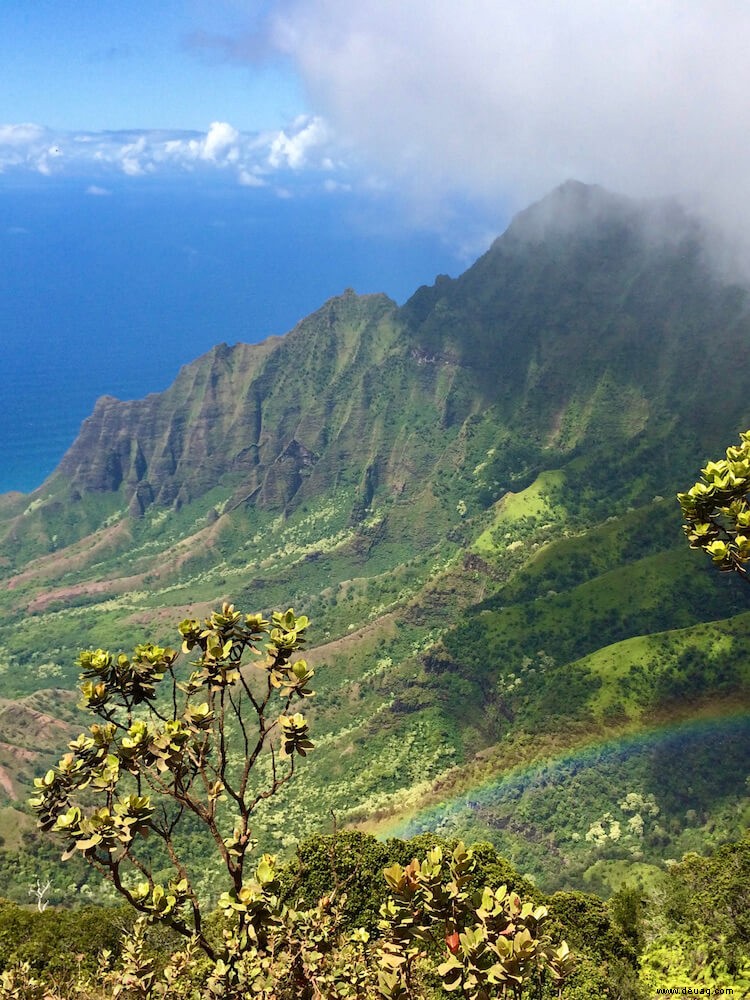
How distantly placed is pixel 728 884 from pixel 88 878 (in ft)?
228

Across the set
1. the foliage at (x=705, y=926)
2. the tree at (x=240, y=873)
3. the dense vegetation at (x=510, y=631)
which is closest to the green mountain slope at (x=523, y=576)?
the dense vegetation at (x=510, y=631)

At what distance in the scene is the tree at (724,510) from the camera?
34.7 feet

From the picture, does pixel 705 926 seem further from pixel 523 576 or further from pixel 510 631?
pixel 523 576

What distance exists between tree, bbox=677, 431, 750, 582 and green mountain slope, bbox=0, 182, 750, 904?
2696 inches

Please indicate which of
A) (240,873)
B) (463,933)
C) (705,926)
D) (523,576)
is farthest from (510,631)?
(463,933)

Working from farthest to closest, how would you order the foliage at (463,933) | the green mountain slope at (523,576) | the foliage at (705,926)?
1. the green mountain slope at (523,576)
2. the foliage at (705,926)
3. the foliage at (463,933)

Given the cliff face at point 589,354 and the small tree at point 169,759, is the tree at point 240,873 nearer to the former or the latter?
the small tree at point 169,759

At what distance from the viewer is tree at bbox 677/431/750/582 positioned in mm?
10586

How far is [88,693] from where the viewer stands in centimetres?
1034

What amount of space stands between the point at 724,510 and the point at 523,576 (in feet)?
362

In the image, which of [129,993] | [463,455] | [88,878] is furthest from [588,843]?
[463,455]

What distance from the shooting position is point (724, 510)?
10930 mm

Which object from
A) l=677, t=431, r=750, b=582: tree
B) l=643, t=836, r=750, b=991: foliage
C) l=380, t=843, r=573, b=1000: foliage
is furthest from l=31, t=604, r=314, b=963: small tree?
l=643, t=836, r=750, b=991: foliage

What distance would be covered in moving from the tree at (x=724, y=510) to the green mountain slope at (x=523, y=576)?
225 feet
